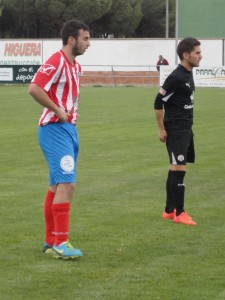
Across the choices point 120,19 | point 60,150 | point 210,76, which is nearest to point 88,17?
point 120,19

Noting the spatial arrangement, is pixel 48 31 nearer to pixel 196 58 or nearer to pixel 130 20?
Result: pixel 130 20

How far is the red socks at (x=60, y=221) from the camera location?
7.56m

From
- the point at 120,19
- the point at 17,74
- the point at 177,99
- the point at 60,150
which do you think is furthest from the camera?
the point at 120,19

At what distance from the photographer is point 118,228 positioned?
9039mm

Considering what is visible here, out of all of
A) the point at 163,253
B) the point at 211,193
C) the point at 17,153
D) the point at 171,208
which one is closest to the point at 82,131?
the point at 17,153

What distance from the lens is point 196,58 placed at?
30.3 ft

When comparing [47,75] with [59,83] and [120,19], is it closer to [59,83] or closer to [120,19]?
[59,83]

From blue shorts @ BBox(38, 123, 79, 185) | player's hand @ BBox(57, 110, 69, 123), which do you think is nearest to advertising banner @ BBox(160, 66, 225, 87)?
blue shorts @ BBox(38, 123, 79, 185)

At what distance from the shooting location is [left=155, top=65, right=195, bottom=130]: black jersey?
30.4 ft

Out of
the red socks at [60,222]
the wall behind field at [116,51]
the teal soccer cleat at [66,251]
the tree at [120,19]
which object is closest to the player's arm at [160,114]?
the red socks at [60,222]

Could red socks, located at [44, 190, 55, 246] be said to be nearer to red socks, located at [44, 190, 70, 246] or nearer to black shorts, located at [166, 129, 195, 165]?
red socks, located at [44, 190, 70, 246]

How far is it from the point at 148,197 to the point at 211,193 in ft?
2.92

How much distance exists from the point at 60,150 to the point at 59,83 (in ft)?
1.89

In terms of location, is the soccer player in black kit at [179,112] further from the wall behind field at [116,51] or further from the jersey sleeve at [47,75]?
the wall behind field at [116,51]
